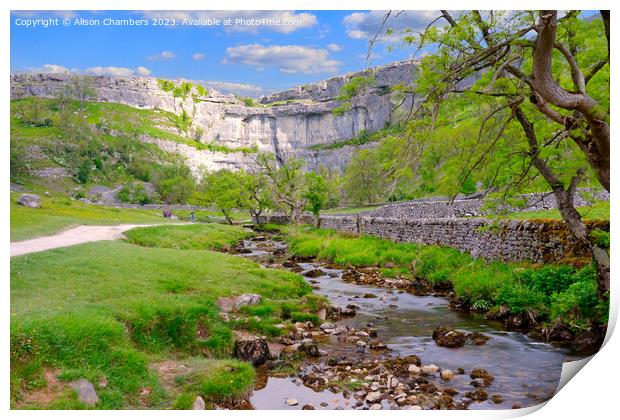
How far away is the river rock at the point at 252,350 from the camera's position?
7844 millimetres

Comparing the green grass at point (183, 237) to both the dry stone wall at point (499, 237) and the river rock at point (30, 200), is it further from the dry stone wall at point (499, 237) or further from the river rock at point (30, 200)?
the river rock at point (30, 200)

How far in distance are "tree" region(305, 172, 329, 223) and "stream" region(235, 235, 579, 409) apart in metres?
20.6

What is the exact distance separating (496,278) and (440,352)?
13.0 feet

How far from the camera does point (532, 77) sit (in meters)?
6.61

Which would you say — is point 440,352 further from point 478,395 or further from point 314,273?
point 314,273

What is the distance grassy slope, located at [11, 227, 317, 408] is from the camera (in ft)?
19.6

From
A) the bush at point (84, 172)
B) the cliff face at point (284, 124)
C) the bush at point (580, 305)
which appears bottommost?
the bush at point (580, 305)

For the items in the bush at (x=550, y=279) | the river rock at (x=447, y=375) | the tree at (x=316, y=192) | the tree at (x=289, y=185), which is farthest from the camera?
the tree at (x=289, y=185)

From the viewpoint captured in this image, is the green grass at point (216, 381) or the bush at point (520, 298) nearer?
the green grass at point (216, 381)

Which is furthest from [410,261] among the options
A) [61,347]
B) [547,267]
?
[61,347]

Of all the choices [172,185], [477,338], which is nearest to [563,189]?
[477,338]

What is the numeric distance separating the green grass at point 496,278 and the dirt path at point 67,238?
9.20 meters

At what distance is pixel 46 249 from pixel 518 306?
973 centimetres

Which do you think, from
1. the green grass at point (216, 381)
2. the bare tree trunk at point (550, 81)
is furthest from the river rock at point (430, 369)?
the bare tree trunk at point (550, 81)
